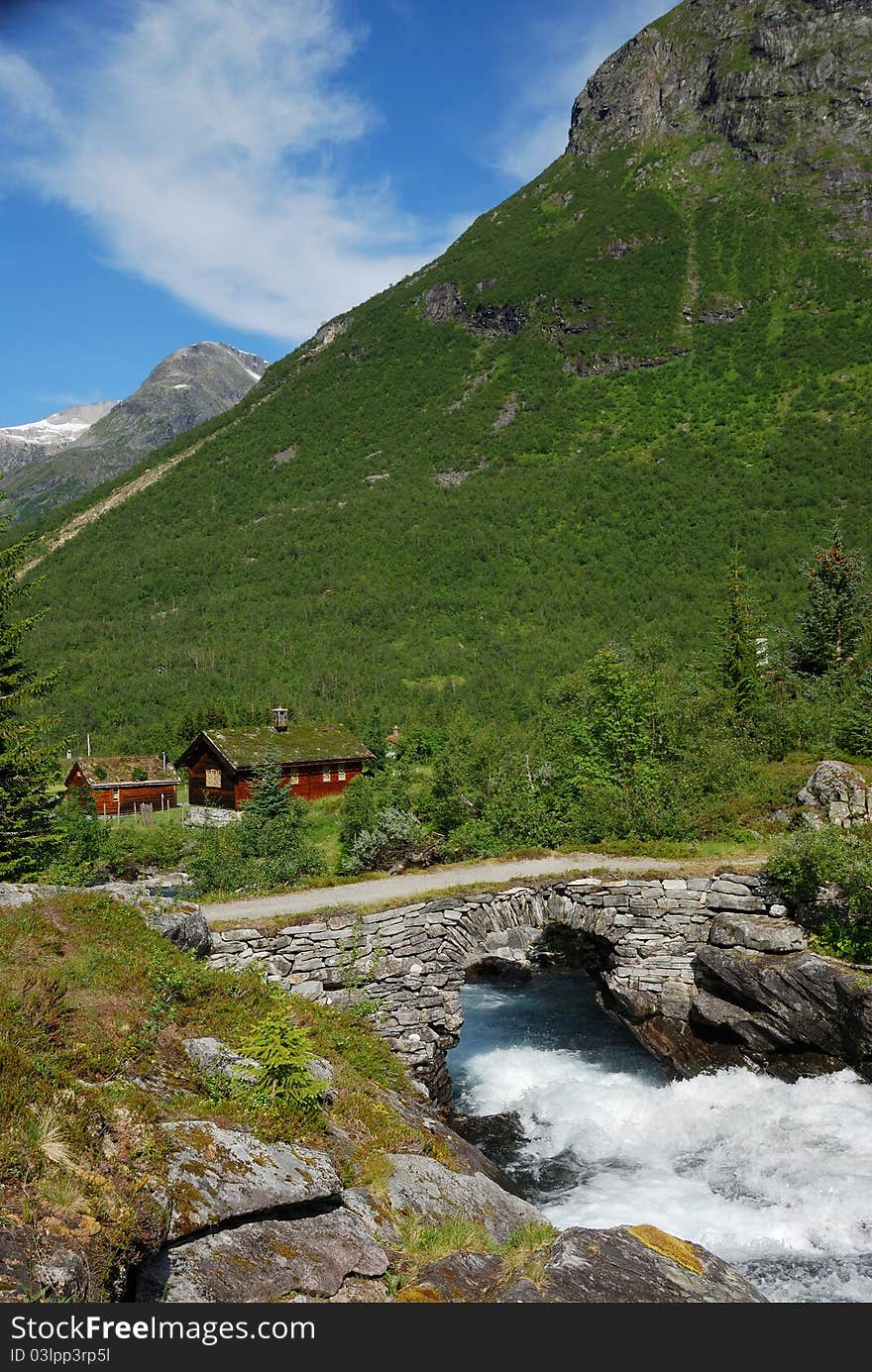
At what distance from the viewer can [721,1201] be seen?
457 inches

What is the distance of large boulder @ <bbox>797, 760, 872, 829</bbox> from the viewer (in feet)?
62.2

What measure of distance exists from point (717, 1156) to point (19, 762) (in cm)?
1745

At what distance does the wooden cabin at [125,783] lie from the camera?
165ft

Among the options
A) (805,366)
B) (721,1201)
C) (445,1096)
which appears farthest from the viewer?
(805,366)

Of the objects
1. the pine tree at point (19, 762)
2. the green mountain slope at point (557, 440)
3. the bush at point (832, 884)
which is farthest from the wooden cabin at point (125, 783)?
the bush at point (832, 884)

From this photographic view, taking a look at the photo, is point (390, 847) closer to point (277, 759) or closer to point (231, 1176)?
point (231, 1176)

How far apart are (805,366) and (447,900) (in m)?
116

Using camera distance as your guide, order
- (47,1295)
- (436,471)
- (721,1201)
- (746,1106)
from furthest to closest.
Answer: (436,471)
(746,1106)
(721,1201)
(47,1295)

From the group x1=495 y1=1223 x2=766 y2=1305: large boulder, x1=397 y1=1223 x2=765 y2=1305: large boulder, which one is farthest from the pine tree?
x1=495 y1=1223 x2=766 y2=1305: large boulder

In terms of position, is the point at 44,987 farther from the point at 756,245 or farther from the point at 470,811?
the point at 756,245

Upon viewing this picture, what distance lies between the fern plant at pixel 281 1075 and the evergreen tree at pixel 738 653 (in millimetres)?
26029

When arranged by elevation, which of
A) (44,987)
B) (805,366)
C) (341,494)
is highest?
(805,366)

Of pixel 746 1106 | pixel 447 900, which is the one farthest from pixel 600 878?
pixel 746 1106

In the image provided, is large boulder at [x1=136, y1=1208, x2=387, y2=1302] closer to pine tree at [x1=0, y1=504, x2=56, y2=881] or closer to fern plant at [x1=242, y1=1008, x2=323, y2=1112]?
fern plant at [x1=242, y1=1008, x2=323, y2=1112]
